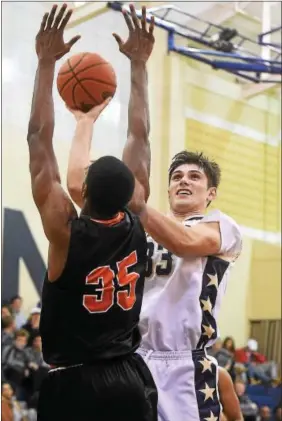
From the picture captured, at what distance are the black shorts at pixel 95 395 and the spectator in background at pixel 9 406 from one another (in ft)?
22.6

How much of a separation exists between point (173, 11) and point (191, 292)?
10.8 meters

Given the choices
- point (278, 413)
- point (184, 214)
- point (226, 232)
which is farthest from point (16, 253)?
point (226, 232)

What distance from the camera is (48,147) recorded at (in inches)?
122

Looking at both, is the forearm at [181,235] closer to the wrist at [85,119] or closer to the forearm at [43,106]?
the wrist at [85,119]

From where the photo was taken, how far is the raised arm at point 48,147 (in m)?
3.02

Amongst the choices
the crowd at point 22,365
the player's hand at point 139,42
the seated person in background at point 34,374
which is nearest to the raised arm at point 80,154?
the player's hand at point 139,42

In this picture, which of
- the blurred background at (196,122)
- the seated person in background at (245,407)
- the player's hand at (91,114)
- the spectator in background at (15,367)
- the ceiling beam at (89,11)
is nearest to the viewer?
the player's hand at (91,114)

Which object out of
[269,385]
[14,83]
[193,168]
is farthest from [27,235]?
[193,168]

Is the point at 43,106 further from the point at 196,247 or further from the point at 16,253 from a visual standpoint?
the point at 16,253

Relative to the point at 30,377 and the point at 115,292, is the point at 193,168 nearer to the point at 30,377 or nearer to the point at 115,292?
the point at 115,292

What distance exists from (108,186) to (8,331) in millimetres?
8808

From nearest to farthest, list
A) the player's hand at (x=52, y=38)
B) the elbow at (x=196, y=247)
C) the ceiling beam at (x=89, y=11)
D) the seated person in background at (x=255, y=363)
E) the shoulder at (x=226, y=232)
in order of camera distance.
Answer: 1. the player's hand at (x=52, y=38)
2. the elbow at (x=196, y=247)
3. the shoulder at (x=226, y=232)
4. the ceiling beam at (x=89, y=11)
5. the seated person in background at (x=255, y=363)

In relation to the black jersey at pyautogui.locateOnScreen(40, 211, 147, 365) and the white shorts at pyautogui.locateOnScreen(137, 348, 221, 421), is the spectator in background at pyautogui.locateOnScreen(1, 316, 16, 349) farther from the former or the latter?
Answer: the black jersey at pyautogui.locateOnScreen(40, 211, 147, 365)

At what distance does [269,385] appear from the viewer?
16031 millimetres
